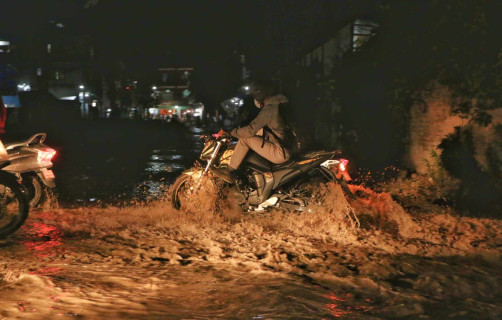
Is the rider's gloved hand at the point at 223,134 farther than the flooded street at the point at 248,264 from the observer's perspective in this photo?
Yes

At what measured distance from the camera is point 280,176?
288 inches

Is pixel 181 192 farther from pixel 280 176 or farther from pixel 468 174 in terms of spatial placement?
pixel 468 174

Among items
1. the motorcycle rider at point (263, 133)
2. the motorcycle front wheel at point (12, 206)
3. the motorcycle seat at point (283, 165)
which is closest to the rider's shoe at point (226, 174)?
the motorcycle rider at point (263, 133)

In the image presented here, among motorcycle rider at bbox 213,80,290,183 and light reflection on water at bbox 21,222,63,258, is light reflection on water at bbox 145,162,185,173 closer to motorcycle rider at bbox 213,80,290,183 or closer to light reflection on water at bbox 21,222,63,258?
motorcycle rider at bbox 213,80,290,183

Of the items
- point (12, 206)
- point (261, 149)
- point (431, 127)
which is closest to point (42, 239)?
point (12, 206)

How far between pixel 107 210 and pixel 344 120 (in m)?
7.13

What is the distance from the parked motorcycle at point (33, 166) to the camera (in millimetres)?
7828

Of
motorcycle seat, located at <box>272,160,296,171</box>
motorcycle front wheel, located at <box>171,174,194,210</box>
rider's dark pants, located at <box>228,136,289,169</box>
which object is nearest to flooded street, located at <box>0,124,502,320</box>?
motorcycle front wheel, located at <box>171,174,194,210</box>

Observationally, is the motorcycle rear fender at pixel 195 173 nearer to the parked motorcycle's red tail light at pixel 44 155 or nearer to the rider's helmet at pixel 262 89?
the rider's helmet at pixel 262 89

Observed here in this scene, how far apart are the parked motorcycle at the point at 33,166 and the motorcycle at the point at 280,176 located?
2274mm

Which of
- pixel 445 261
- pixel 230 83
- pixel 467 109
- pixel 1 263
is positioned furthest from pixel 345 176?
pixel 230 83

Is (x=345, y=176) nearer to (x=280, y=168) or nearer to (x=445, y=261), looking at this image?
(x=280, y=168)

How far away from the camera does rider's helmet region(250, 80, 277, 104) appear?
23.7ft

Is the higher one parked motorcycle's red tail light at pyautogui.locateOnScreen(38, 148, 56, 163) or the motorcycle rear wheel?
parked motorcycle's red tail light at pyautogui.locateOnScreen(38, 148, 56, 163)
